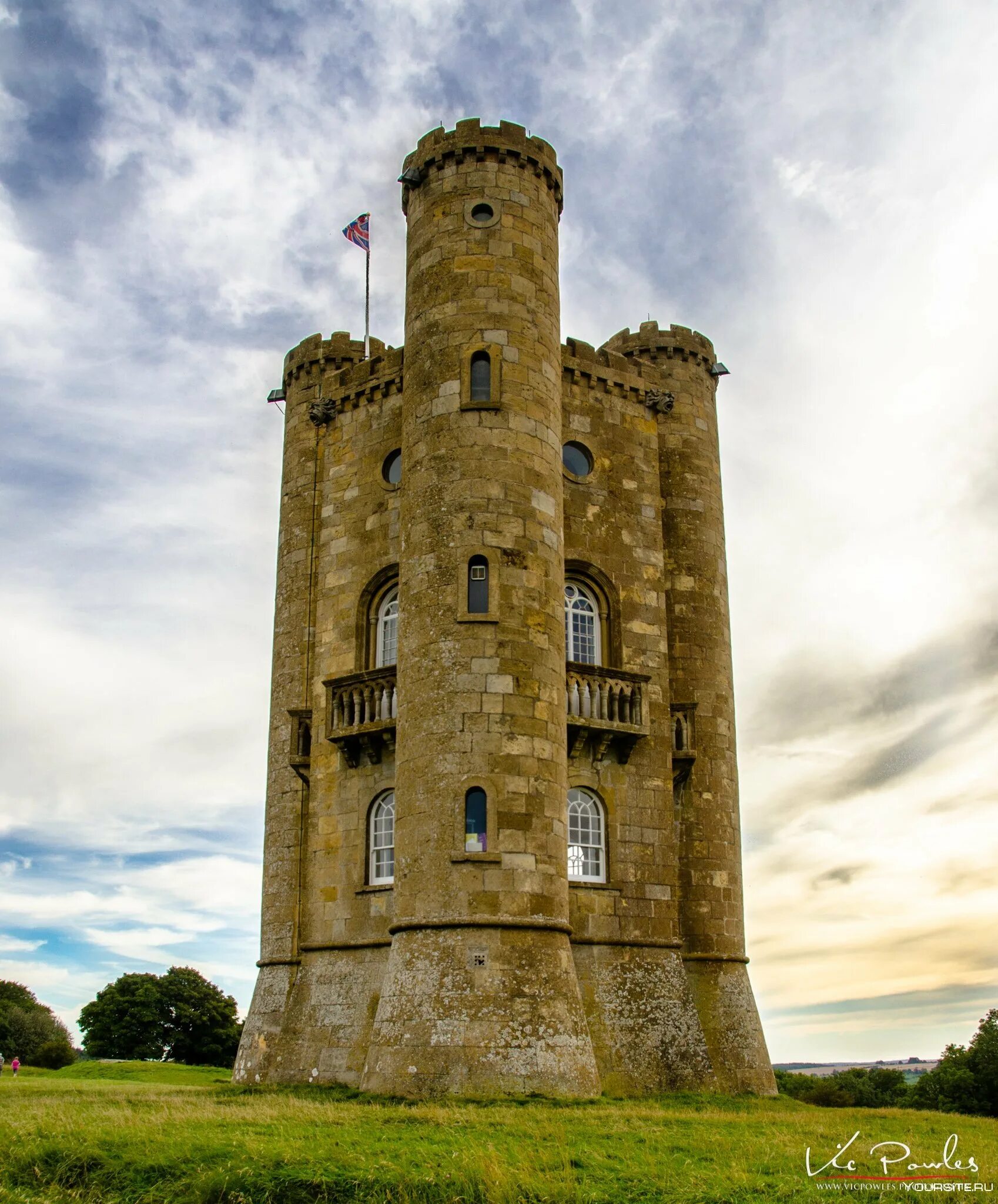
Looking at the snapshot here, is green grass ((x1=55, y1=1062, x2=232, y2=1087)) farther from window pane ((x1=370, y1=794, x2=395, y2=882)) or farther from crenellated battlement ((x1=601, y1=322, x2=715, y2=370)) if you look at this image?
crenellated battlement ((x1=601, y1=322, x2=715, y2=370))

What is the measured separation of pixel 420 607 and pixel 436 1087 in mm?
8330

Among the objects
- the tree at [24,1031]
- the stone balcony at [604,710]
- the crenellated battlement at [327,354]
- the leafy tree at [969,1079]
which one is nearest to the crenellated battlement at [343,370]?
the crenellated battlement at [327,354]

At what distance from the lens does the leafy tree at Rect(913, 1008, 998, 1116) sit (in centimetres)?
4334

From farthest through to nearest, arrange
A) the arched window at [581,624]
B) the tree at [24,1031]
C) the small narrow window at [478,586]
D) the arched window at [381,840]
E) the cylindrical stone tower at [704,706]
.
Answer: the tree at [24,1031] → the arched window at [581,624] → the cylindrical stone tower at [704,706] → the arched window at [381,840] → the small narrow window at [478,586]

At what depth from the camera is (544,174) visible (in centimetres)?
2697

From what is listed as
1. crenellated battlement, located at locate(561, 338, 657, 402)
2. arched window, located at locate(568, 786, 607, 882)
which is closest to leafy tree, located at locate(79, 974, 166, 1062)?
arched window, located at locate(568, 786, 607, 882)

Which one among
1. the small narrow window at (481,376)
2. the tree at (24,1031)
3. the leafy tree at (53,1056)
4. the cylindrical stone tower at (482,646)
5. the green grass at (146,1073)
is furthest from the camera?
the tree at (24,1031)

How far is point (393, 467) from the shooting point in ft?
93.1

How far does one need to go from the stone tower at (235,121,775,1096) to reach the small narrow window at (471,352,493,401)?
6 cm

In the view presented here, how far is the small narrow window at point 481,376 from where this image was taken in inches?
968

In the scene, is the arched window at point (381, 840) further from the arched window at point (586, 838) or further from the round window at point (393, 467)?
the round window at point (393, 467)

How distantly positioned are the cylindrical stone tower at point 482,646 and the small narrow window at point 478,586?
60 millimetres

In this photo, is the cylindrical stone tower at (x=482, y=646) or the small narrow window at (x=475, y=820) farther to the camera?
the small narrow window at (x=475, y=820)

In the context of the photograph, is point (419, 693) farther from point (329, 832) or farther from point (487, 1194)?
point (487, 1194)
